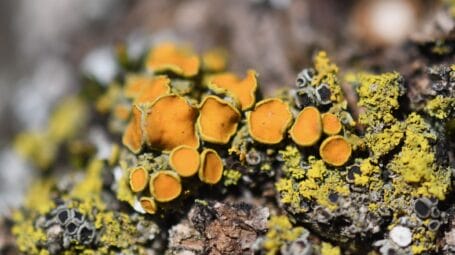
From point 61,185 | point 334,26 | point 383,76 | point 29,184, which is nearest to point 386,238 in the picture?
point 383,76

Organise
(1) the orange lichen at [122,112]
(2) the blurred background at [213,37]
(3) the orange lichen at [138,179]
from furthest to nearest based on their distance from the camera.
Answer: (2) the blurred background at [213,37] → (1) the orange lichen at [122,112] → (3) the orange lichen at [138,179]

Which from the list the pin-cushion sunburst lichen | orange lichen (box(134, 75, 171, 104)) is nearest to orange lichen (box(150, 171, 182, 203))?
the pin-cushion sunburst lichen

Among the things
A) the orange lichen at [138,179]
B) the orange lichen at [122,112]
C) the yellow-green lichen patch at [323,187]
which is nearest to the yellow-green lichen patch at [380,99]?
the yellow-green lichen patch at [323,187]

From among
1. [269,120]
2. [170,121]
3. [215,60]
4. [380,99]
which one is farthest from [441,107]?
[215,60]

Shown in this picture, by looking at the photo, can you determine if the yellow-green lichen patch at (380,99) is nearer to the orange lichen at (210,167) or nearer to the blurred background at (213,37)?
the blurred background at (213,37)

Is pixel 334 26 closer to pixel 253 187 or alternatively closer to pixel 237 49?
pixel 237 49
